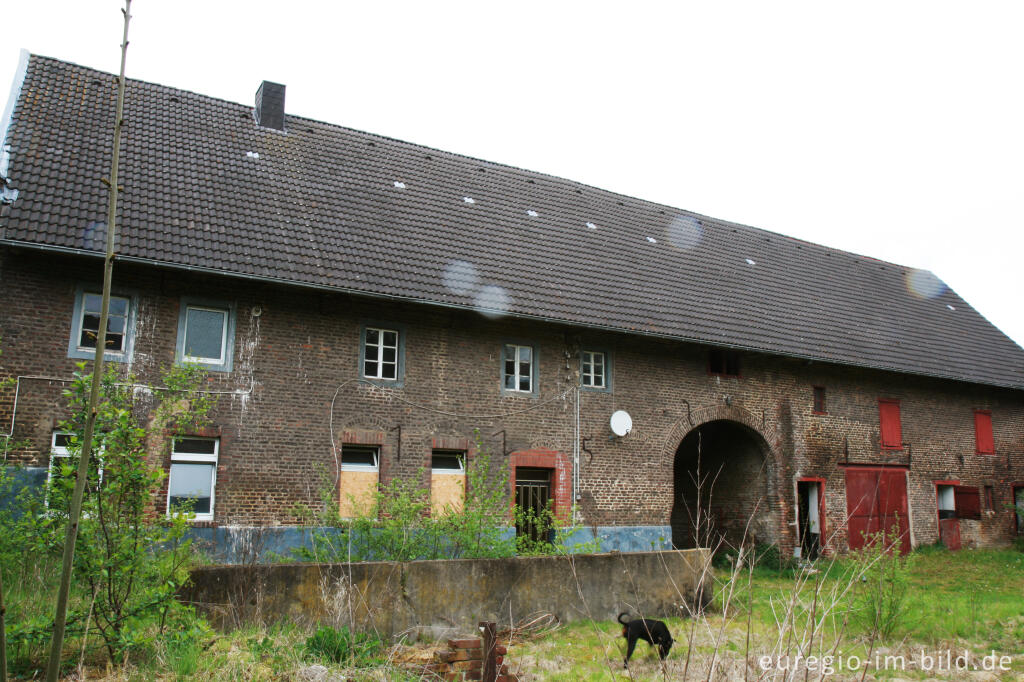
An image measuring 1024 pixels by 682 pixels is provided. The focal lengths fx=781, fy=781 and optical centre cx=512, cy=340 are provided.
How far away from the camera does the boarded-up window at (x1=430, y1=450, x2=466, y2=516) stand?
1380cm

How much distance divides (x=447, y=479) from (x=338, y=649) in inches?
285

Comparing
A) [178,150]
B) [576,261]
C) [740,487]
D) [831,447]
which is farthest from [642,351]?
[178,150]

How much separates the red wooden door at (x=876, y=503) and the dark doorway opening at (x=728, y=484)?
2406mm

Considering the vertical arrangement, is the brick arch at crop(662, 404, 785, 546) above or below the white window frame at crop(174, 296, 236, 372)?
below

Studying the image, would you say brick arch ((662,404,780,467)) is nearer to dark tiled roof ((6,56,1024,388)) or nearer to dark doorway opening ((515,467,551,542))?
dark tiled roof ((6,56,1024,388))

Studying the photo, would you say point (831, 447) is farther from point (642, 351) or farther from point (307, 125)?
point (307, 125)

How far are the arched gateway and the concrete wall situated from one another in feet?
20.6

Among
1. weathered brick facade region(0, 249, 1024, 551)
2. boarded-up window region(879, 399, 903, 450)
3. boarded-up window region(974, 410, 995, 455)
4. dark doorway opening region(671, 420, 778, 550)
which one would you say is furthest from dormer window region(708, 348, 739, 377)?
boarded-up window region(974, 410, 995, 455)

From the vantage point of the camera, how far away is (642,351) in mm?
16141

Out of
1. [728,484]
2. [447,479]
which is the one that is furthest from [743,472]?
[447,479]

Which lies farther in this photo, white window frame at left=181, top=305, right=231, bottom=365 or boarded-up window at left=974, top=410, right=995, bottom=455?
boarded-up window at left=974, top=410, right=995, bottom=455

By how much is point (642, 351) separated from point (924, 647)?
8.21m

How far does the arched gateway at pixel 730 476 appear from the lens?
56.3 ft

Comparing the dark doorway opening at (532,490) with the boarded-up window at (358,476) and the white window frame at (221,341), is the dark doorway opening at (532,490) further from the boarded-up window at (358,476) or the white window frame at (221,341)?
the white window frame at (221,341)
